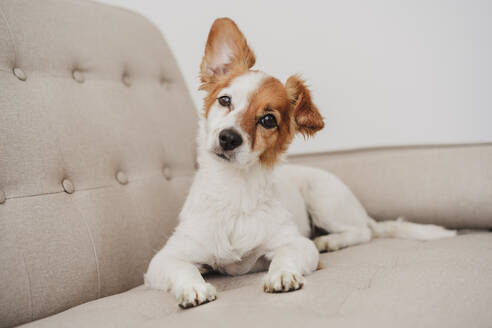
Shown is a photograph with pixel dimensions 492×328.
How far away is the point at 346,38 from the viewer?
8.50 feet

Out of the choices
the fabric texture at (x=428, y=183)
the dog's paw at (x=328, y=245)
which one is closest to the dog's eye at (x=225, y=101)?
the dog's paw at (x=328, y=245)

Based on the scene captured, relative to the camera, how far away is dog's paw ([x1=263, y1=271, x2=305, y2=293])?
1.15 m

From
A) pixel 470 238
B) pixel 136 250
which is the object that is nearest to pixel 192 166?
pixel 136 250

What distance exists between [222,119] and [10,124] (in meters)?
0.70

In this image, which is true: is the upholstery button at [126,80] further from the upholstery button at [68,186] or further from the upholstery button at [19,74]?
the upholstery button at [68,186]

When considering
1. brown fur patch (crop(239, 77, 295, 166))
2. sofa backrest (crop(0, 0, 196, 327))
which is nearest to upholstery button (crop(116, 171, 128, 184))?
sofa backrest (crop(0, 0, 196, 327))

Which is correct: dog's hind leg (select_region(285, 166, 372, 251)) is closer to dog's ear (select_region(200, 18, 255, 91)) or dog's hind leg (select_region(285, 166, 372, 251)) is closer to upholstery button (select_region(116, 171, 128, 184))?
dog's ear (select_region(200, 18, 255, 91))

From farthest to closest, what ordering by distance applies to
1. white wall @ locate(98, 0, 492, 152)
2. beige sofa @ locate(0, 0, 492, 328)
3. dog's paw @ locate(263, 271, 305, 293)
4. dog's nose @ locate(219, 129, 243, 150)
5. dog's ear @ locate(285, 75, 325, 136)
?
white wall @ locate(98, 0, 492, 152), dog's ear @ locate(285, 75, 325, 136), dog's nose @ locate(219, 129, 243, 150), dog's paw @ locate(263, 271, 305, 293), beige sofa @ locate(0, 0, 492, 328)

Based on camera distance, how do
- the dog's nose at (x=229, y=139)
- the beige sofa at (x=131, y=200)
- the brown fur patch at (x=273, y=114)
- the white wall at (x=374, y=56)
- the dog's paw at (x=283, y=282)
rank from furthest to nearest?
the white wall at (x=374, y=56) → the brown fur patch at (x=273, y=114) → the dog's nose at (x=229, y=139) → the dog's paw at (x=283, y=282) → the beige sofa at (x=131, y=200)

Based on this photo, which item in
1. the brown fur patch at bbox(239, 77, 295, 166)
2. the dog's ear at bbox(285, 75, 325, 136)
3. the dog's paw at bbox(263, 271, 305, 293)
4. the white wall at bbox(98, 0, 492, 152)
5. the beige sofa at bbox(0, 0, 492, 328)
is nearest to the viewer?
the beige sofa at bbox(0, 0, 492, 328)

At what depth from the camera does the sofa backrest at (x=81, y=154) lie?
124 centimetres

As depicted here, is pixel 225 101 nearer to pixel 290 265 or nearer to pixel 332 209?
pixel 290 265

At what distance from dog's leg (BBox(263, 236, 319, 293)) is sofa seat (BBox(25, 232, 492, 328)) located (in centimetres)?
3

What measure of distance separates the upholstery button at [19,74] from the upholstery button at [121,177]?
1.61ft
